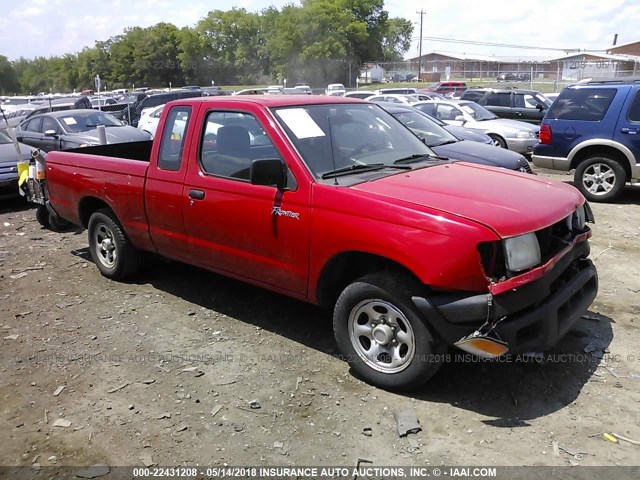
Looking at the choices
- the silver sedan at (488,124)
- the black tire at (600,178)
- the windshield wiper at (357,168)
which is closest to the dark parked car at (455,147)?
the black tire at (600,178)

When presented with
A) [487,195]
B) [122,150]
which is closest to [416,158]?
[487,195]

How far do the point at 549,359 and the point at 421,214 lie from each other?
1611 mm

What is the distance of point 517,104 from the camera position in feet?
55.2

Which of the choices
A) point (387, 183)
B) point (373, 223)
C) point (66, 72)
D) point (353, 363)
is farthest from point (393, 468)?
point (66, 72)

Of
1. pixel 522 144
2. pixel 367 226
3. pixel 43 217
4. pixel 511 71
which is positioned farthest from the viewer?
pixel 511 71

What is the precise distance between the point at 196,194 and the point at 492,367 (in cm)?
264

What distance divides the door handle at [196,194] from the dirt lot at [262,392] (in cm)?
111

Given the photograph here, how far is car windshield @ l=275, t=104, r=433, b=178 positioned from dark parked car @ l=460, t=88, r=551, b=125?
13.0 m

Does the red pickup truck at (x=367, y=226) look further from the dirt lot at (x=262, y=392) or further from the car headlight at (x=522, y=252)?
the dirt lot at (x=262, y=392)

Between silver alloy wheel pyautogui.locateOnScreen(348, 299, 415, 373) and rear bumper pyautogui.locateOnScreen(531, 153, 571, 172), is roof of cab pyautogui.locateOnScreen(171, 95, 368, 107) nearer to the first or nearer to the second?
silver alloy wheel pyautogui.locateOnScreen(348, 299, 415, 373)

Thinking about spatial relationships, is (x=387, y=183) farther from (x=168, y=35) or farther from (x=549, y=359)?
(x=168, y=35)

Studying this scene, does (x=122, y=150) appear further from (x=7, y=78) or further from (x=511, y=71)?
(x=7, y=78)

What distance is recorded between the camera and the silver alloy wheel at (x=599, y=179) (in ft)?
29.3

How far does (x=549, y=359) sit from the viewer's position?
4.01 m
